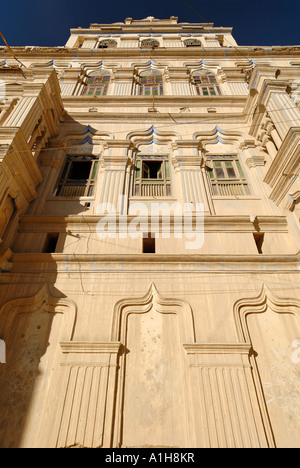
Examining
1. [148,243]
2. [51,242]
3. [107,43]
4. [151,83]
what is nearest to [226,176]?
[148,243]

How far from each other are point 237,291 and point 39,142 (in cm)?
805

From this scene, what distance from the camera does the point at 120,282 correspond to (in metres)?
6.54

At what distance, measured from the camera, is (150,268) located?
673 centimetres

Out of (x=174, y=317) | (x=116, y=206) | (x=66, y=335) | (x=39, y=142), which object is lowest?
(x=66, y=335)

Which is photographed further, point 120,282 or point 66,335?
point 120,282

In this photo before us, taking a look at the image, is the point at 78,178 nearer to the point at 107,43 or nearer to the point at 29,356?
the point at 29,356

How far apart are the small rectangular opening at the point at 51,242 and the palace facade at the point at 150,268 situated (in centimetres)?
4

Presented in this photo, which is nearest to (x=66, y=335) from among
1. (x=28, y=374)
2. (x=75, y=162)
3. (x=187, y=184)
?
(x=28, y=374)

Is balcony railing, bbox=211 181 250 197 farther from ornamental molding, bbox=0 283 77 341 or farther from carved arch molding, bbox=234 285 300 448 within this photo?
ornamental molding, bbox=0 283 77 341

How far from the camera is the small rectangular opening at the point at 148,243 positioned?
742 cm

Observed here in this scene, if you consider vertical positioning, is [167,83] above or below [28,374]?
above

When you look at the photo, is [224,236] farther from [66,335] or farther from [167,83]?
[167,83]

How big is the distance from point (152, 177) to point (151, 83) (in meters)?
7.70

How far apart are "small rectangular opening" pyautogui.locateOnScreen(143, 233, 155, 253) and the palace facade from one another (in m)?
0.04
